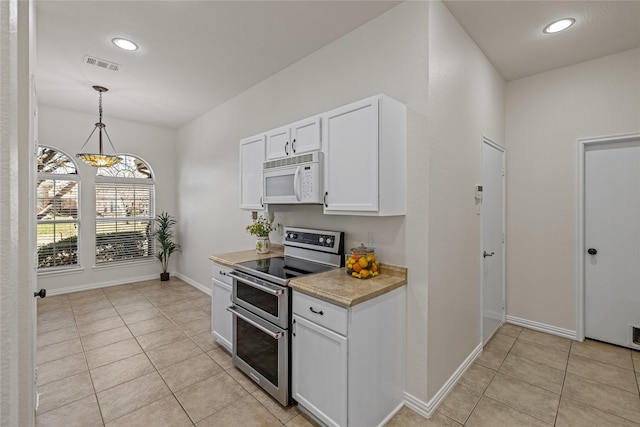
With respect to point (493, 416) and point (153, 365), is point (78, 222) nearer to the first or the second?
point (153, 365)

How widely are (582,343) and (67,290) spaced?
7103mm

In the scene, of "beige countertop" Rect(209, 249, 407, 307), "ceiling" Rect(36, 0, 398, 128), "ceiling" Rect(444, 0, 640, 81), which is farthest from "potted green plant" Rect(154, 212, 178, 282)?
"ceiling" Rect(444, 0, 640, 81)

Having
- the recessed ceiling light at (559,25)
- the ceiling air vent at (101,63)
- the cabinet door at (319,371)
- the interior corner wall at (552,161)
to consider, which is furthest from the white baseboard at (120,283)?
the recessed ceiling light at (559,25)

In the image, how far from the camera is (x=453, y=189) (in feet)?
7.84

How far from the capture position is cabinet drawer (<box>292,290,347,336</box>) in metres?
1.78

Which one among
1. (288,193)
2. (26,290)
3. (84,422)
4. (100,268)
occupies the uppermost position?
(288,193)

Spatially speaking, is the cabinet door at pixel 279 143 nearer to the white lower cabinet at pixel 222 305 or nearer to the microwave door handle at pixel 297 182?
the microwave door handle at pixel 297 182

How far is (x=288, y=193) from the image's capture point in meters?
2.57

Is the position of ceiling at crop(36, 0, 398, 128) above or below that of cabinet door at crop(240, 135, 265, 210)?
above

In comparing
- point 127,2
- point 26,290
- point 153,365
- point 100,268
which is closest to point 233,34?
point 127,2

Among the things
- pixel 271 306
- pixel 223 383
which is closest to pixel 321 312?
pixel 271 306

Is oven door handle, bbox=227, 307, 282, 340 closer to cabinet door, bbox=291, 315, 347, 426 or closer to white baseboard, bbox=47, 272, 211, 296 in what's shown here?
cabinet door, bbox=291, 315, 347, 426

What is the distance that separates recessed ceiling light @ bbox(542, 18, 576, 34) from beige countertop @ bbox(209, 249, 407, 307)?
2352 millimetres

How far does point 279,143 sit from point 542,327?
139 inches
